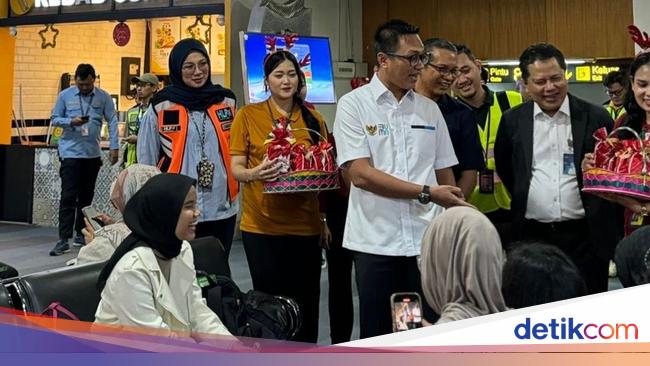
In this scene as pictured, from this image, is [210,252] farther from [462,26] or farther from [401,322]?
[462,26]

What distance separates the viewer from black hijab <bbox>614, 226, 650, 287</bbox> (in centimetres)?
171

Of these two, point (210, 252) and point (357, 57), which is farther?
point (357, 57)

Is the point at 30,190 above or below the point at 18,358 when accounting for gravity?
above

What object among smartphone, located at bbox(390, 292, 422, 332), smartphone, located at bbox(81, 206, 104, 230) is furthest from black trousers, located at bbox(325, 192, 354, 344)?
smartphone, located at bbox(390, 292, 422, 332)

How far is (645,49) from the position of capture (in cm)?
270

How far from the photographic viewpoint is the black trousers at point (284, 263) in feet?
10.4

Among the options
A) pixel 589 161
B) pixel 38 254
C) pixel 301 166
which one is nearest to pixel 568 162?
pixel 589 161

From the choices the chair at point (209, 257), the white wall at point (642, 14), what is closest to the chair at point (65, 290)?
the chair at point (209, 257)

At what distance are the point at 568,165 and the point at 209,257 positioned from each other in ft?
4.69

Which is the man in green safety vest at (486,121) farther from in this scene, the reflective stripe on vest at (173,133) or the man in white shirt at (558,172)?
the reflective stripe on vest at (173,133)

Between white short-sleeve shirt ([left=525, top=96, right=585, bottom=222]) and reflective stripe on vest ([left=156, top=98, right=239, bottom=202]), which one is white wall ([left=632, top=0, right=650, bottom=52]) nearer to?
white short-sleeve shirt ([left=525, top=96, right=585, bottom=222])

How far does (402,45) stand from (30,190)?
22.3ft

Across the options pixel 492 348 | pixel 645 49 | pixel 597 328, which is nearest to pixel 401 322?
pixel 492 348

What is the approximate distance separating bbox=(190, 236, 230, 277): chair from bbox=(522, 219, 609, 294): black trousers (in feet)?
3.98
